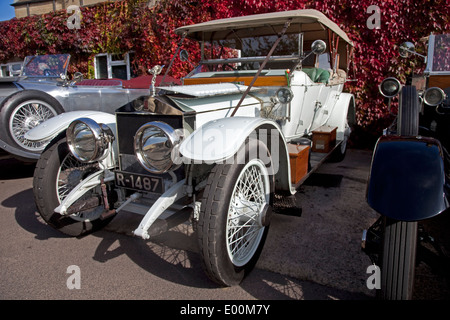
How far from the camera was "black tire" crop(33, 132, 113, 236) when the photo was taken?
98.7 inches

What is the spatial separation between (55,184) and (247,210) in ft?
5.00

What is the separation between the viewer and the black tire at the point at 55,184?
2.51 meters

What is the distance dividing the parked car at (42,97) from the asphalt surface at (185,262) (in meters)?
1.33

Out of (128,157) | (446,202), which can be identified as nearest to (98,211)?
(128,157)

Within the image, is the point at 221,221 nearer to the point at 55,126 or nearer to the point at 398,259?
the point at 398,259

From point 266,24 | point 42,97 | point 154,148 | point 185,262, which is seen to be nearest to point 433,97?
point 266,24

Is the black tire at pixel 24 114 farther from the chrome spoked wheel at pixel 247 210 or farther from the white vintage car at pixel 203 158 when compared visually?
the chrome spoked wheel at pixel 247 210

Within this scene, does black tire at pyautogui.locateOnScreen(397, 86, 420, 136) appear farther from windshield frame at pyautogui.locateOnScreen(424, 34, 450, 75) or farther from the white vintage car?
windshield frame at pyautogui.locateOnScreen(424, 34, 450, 75)

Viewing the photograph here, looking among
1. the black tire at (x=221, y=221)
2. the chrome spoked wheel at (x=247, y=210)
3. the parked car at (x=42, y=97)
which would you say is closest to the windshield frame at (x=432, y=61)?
the chrome spoked wheel at (x=247, y=210)

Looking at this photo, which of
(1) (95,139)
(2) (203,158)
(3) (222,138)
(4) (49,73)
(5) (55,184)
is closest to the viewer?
(2) (203,158)

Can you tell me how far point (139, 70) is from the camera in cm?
845

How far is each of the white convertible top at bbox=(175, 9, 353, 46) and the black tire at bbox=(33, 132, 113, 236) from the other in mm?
1809

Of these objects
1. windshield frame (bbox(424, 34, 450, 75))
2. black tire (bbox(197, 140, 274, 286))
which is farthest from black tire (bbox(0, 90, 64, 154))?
windshield frame (bbox(424, 34, 450, 75))

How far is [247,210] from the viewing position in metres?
2.23
